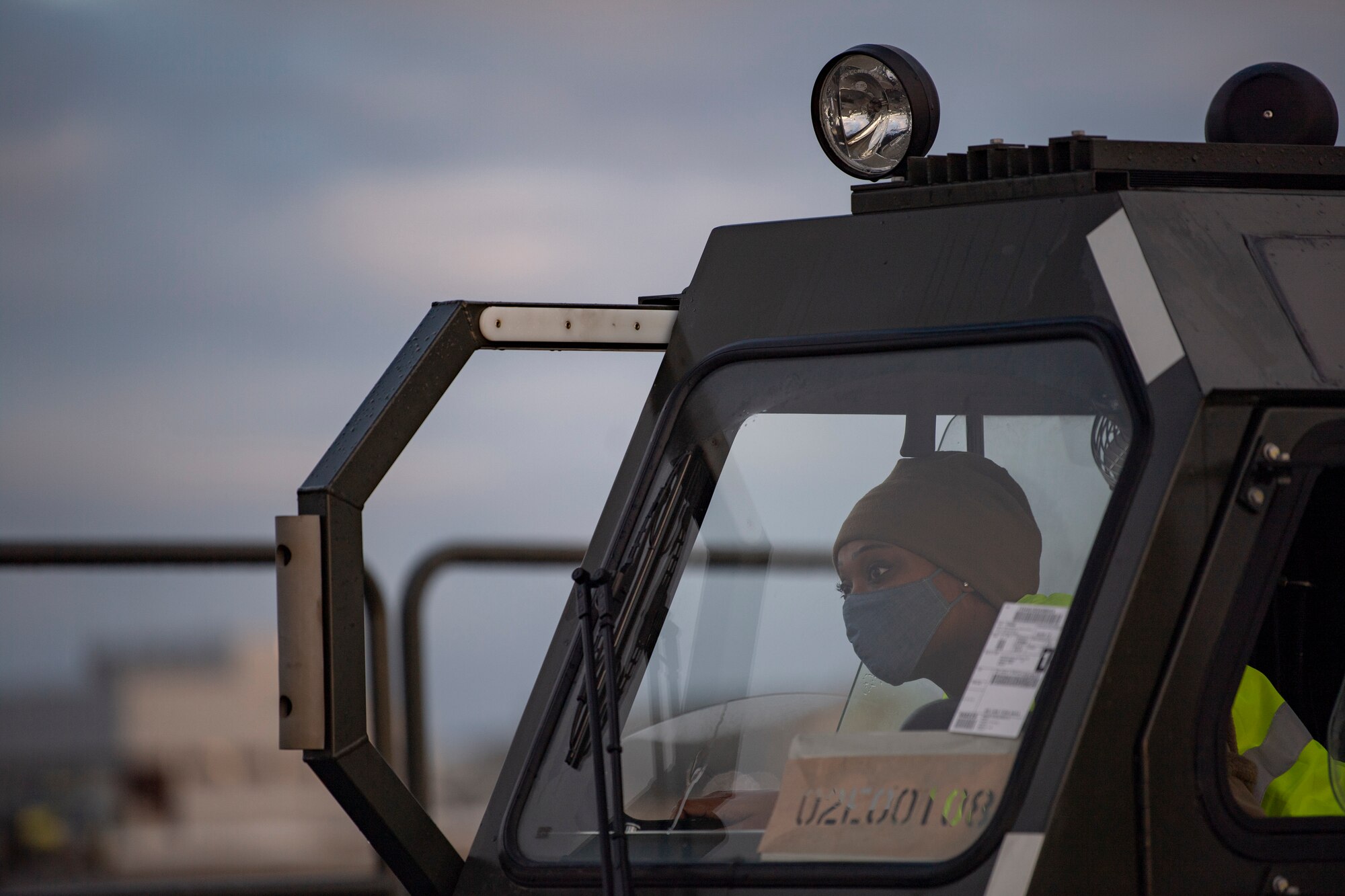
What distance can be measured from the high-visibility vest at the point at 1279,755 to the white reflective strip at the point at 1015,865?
61 centimetres

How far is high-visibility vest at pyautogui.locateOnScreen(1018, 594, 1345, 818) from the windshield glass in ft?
1.43

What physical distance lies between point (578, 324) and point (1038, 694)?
927 mm

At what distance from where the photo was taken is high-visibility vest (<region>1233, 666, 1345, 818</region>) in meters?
2.36

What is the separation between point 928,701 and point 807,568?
0.35 m

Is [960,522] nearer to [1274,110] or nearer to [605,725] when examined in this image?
[605,725]

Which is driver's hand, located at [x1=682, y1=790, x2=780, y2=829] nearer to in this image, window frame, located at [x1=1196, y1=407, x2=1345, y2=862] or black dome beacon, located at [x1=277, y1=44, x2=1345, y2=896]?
black dome beacon, located at [x1=277, y1=44, x2=1345, y2=896]

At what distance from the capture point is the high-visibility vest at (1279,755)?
2359 millimetres

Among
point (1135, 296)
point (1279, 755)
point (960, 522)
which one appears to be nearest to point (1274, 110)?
point (1135, 296)

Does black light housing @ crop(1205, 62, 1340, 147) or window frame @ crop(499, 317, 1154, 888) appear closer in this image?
window frame @ crop(499, 317, 1154, 888)

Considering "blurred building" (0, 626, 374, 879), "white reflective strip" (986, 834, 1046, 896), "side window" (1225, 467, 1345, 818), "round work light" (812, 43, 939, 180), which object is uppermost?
"round work light" (812, 43, 939, 180)

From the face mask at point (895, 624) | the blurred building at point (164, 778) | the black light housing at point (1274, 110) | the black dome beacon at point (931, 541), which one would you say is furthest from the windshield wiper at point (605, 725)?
the blurred building at point (164, 778)

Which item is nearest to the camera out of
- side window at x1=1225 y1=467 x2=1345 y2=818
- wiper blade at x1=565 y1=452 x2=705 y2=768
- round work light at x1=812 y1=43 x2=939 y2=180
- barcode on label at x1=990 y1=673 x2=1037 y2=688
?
barcode on label at x1=990 y1=673 x2=1037 y2=688

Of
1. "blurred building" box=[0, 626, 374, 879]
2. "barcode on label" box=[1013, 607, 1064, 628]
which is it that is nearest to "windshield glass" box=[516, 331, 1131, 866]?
"barcode on label" box=[1013, 607, 1064, 628]

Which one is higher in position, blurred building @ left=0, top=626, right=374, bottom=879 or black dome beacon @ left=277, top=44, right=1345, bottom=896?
black dome beacon @ left=277, top=44, right=1345, bottom=896
